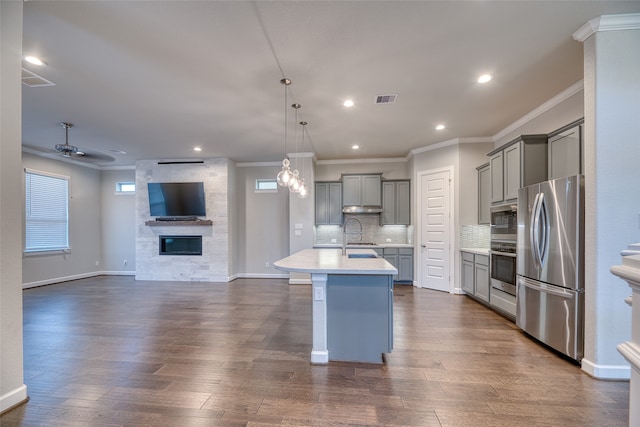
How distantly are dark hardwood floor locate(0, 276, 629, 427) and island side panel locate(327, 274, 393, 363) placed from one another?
0.49 feet

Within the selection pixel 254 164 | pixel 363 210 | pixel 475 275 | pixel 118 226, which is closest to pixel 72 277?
pixel 118 226

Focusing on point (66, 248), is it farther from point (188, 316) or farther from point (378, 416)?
point (378, 416)

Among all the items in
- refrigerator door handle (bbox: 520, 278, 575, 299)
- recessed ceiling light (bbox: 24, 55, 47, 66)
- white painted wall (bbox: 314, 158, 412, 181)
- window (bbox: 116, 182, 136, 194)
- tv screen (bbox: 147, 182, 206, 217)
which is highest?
recessed ceiling light (bbox: 24, 55, 47, 66)

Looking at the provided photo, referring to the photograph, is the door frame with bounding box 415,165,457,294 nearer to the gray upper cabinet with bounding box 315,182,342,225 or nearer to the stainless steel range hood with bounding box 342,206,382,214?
the stainless steel range hood with bounding box 342,206,382,214

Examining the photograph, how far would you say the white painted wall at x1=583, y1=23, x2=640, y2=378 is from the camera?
7.37 ft

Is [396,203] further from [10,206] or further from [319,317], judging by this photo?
[10,206]

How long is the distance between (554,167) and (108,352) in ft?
17.7

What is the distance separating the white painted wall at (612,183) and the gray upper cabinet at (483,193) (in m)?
2.32

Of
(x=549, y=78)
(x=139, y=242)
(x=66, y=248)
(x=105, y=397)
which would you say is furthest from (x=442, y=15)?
(x=66, y=248)

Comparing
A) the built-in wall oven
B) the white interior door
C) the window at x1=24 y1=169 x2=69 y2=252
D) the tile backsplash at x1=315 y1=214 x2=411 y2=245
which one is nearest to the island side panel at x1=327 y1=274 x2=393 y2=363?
the built-in wall oven

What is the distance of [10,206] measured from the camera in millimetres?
1927

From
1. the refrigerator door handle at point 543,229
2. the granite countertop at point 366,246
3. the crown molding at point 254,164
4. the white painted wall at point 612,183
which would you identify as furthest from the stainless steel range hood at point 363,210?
the white painted wall at point 612,183

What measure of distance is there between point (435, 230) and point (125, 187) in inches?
309

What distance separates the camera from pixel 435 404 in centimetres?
199
